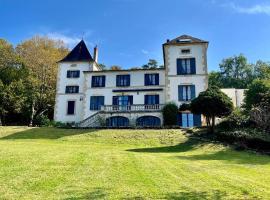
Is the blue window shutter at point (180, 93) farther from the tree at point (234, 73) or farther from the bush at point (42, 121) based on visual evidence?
the tree at point (234, 73)

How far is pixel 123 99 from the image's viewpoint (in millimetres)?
34594

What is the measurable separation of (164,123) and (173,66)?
695 centimetres

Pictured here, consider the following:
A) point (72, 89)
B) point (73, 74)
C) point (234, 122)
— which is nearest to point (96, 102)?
point (72, 89)

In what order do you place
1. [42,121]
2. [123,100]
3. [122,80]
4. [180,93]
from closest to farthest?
[180,93], [123,100], [122,80], [42,121]

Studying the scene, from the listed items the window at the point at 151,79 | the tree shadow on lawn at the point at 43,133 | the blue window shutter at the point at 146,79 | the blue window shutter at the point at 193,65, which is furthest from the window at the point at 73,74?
the blue window shutter at the point at 193,65

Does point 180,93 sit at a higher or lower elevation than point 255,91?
lower

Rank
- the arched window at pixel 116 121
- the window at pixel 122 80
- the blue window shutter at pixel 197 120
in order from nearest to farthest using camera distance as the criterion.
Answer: the blue window shutter at pixel 197 120 < the arched window at pixel 116 121 < the window at pixel 122 80

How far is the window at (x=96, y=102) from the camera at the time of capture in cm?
3478

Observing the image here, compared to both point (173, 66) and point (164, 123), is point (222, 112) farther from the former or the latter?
point (173, 66)

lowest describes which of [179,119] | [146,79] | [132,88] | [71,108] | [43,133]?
[43,133]

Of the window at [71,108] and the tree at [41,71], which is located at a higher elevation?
the tree at [41,71]

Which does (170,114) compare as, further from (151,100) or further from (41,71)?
(41,71)

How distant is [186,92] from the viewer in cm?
3189

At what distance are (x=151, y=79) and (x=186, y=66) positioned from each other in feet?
14.6
